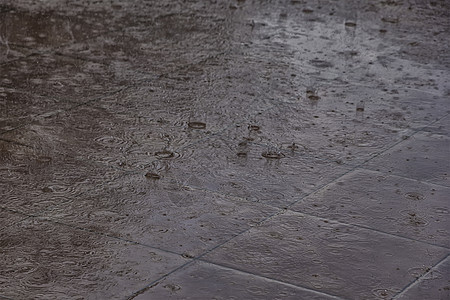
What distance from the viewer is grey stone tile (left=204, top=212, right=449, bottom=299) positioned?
10.6ft

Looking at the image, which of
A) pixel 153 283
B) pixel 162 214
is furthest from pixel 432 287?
pixel 162 214

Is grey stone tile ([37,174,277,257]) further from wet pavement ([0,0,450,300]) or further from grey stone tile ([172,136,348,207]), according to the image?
grey stone tile ([172,136,348,207])

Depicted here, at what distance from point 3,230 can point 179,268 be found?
79cm

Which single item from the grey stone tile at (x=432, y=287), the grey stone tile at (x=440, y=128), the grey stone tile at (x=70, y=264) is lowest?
the grey stone tile at (x=70, y=264)

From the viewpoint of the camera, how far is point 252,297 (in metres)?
3.09

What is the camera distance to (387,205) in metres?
3.96

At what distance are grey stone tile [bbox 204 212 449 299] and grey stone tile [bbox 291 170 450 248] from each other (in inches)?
4.0

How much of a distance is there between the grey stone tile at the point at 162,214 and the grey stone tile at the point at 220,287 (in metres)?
0.19

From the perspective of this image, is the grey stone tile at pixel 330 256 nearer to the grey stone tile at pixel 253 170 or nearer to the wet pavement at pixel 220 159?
the wet pavement at pixel 220 159

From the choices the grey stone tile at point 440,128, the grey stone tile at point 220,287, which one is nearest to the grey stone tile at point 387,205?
the grey stone tile at point 220,287

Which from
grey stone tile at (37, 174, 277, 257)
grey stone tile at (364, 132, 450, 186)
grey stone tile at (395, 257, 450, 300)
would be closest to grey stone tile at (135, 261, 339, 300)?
grey stone tile at (37, 174, 277, 257)

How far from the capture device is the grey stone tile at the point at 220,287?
10.1 ft

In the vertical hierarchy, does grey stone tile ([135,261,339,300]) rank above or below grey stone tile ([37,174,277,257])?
below

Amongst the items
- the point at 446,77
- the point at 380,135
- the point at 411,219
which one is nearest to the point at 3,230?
the point at 411,219
